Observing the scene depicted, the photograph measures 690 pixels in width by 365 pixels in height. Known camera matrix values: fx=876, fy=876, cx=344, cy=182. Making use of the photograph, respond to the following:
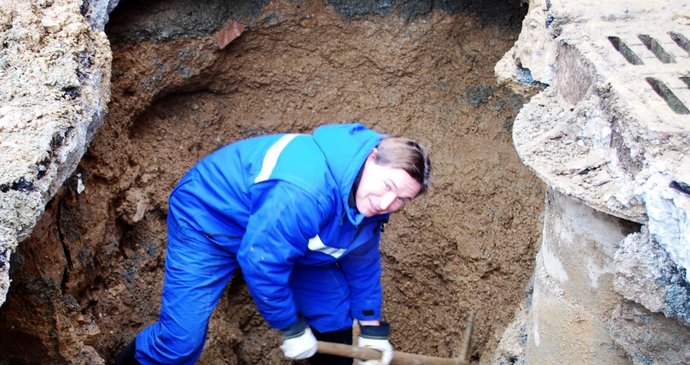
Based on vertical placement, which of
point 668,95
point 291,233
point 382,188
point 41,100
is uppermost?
point 41,100

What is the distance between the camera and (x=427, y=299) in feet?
13.3

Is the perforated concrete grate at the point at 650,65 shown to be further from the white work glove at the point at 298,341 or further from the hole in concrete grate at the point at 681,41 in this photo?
the white work glove at the point at 298,341

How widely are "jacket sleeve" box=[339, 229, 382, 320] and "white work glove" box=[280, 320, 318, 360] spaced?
292 mm

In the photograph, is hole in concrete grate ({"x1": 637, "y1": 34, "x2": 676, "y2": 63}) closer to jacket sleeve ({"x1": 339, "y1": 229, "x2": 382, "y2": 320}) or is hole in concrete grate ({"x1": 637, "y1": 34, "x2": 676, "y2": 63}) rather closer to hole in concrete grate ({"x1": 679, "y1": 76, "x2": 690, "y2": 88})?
hole in concrete grate ({"x1": 679, "y1": 76, "x2": 690, "y2": 88})

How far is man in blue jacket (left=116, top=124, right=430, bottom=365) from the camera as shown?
8.59ft

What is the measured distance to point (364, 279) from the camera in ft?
10.5

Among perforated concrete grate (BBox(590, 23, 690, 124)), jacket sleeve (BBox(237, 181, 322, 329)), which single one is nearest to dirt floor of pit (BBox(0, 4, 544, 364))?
jacket sleeve (BBox(237, 181, 322, 329))

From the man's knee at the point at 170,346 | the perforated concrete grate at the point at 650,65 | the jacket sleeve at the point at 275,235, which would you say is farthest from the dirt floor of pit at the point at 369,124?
the perforated concrete grate at the point at 650,65

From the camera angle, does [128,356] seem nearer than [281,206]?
No

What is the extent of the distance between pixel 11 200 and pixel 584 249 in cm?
157

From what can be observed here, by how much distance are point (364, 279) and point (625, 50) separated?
1.22 m

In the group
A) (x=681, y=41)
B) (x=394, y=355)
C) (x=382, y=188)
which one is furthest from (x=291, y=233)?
(x=681, y=41)

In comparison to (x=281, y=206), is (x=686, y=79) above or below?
above

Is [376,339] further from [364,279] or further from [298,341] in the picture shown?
[298,341]
